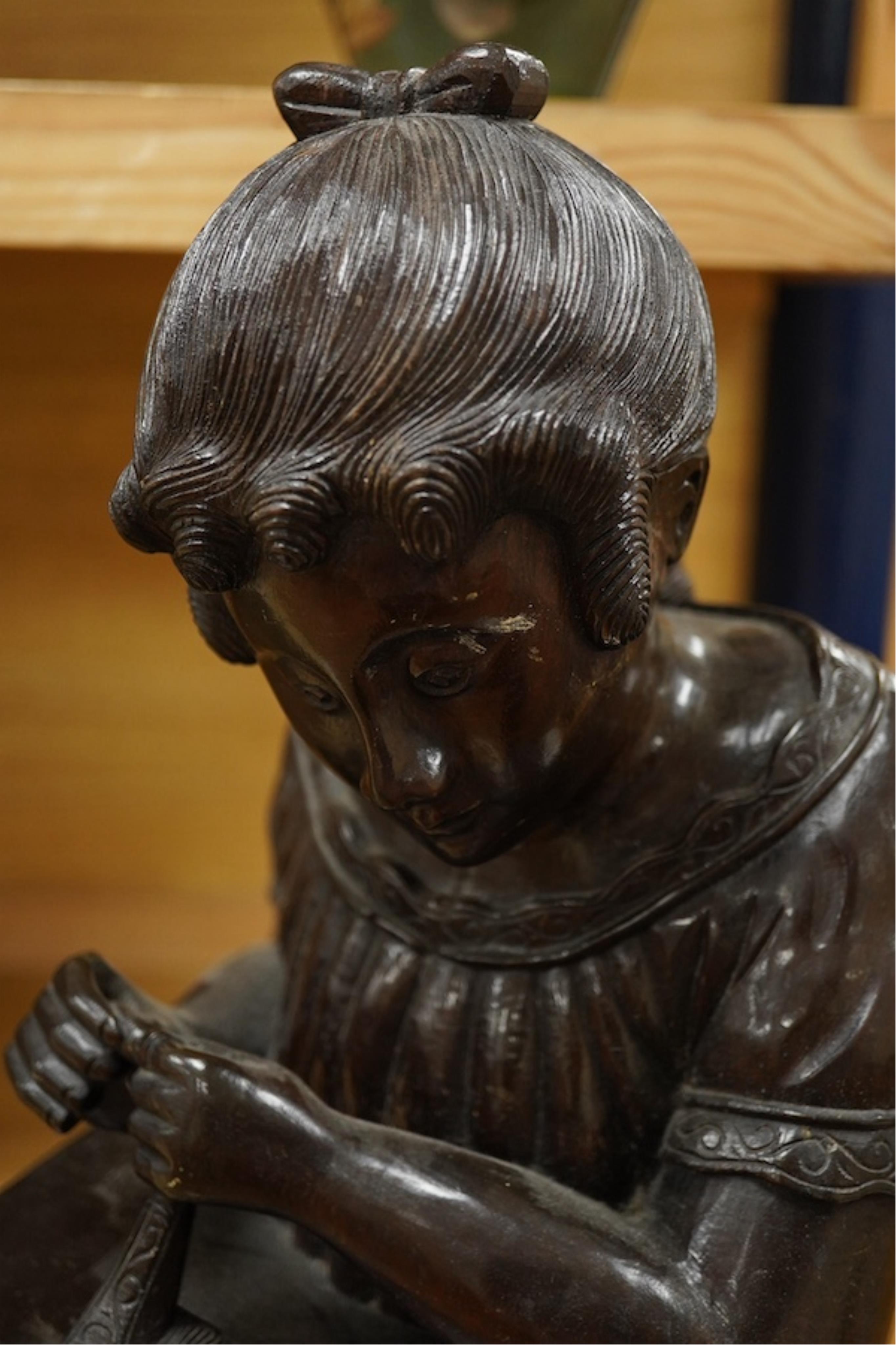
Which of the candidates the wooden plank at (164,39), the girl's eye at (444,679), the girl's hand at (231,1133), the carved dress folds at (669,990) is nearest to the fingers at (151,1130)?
the girl's hand at (231,1133)

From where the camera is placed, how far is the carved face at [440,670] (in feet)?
2.45

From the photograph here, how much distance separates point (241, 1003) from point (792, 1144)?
0.45 metres

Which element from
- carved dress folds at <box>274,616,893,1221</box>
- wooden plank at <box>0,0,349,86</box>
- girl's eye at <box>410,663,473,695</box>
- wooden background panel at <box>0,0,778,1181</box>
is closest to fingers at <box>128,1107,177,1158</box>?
carved dress folds at <box>274,616,893,1221</box>

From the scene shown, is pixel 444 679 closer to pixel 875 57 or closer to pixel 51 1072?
pixel 51 1072

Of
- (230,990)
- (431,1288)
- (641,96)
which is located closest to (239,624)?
(431,1288)

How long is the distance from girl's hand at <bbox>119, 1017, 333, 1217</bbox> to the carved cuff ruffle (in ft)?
0.64

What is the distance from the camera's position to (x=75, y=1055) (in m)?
0.95

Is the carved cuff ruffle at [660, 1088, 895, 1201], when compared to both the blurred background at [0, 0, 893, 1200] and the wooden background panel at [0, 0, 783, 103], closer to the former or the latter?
the blurred background at [0, 0, 893, 1200]

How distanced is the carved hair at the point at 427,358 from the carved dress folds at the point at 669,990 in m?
0.20

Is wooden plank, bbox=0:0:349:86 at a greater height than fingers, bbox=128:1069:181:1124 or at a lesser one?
greater

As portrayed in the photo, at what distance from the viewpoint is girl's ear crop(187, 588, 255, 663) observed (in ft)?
2.89

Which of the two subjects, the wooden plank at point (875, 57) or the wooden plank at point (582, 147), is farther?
the wooden plank at point (875, 57)

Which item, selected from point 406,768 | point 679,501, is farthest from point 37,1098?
point 679,501

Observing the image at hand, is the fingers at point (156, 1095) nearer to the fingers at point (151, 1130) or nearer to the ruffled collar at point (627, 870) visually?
the fingers at point (151, 1130)
